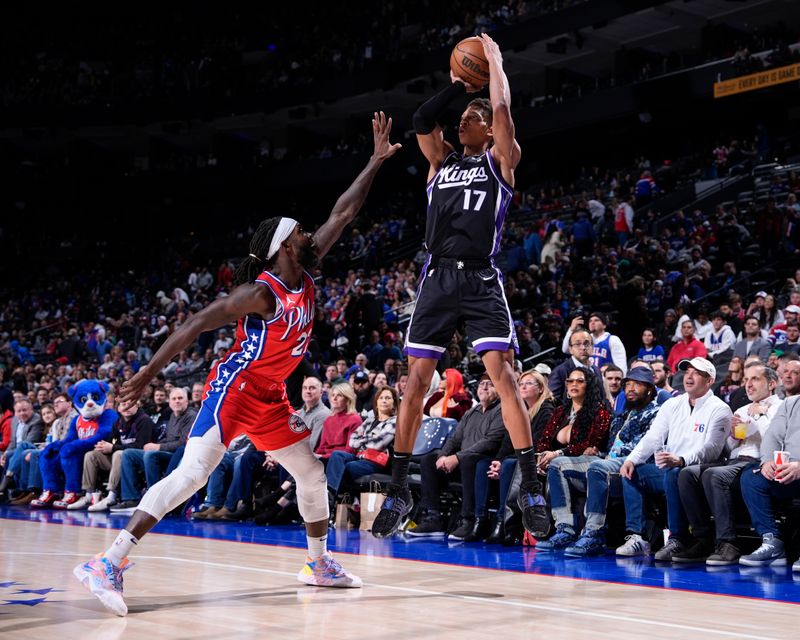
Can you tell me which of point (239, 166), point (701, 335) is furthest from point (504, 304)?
point (239, 166)

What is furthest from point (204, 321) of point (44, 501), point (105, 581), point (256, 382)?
point (44, 501)

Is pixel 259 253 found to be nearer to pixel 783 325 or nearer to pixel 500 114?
pixel 500 114

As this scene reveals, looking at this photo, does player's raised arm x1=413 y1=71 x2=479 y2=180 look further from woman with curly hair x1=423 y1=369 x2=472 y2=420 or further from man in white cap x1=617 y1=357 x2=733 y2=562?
woman with curly hair x1=423 y1=369 x2=472 y2=420

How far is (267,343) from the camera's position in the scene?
4961mm

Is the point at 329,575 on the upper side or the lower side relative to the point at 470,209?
lower

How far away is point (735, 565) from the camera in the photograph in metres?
6.51

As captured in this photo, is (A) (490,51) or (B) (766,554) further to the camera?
(B) (766,554)

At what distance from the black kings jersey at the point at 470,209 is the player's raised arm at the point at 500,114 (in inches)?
3.4

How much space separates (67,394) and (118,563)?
28.1 feet

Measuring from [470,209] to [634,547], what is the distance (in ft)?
10.7

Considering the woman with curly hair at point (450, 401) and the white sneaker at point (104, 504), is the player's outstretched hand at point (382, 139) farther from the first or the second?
the white sneaker at point (104, 504)

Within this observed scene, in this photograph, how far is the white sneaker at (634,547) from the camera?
702 centimetres

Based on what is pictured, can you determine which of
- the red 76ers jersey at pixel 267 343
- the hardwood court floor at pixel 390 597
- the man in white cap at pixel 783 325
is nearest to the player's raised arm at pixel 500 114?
the red 76ers jersey at pixel 267 343

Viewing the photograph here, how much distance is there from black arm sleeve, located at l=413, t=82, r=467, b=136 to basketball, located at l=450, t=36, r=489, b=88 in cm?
7
